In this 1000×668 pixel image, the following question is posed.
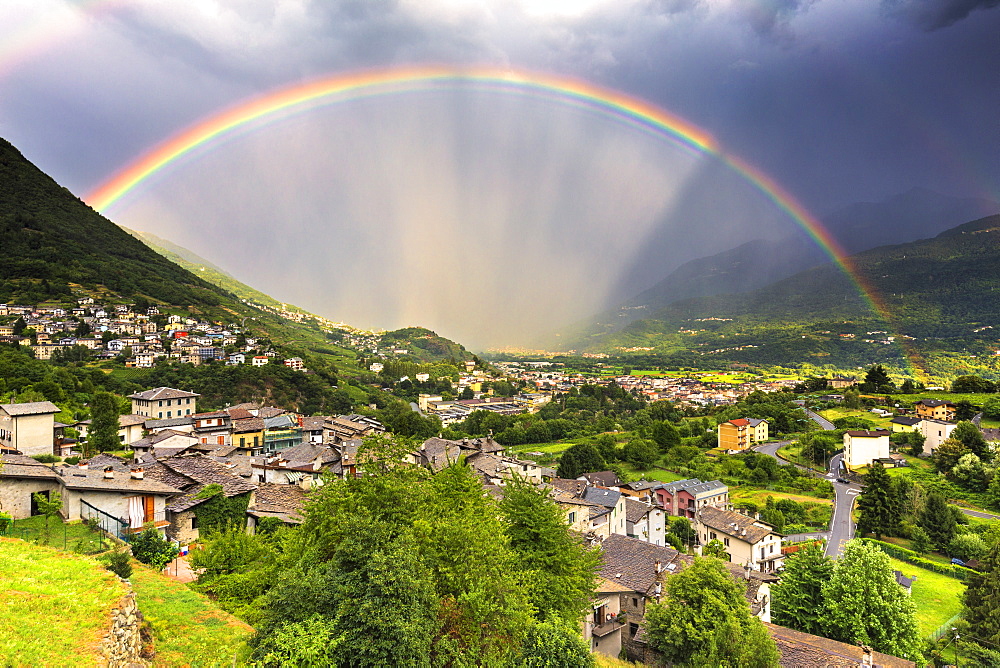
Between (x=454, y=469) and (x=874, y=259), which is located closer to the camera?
(x=454, y=469)

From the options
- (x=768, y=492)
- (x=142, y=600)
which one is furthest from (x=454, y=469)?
(x=768, y=492)

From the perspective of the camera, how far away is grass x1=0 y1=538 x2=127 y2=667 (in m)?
6.48

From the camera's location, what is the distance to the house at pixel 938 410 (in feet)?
199

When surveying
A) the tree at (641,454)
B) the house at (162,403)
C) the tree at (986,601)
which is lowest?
the tree at (641,454)

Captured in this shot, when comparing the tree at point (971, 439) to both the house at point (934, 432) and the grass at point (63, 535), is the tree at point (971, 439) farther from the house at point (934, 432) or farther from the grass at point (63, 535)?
the grass at point (63, 535)

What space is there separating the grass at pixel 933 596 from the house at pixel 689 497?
503 inches

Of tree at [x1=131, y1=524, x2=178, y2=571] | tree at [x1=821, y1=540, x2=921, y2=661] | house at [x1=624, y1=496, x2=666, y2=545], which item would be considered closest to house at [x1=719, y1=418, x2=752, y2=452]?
house at [x1=624, y1=496, x2=666, y2=545]

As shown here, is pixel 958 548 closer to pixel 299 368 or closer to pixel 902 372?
pixel 299 368

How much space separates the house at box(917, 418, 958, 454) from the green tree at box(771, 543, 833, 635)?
44.5m

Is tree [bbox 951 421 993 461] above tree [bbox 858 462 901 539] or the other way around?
above

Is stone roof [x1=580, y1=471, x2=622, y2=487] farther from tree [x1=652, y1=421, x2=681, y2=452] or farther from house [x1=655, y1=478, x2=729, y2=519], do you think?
tree [x1=652, y1=421, x2=681, y2=452]

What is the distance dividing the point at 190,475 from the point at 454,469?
1193cm

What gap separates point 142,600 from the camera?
35.6 feet

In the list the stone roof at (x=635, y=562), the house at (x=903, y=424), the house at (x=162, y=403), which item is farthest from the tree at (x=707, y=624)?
the house at (x=903, y=424)
